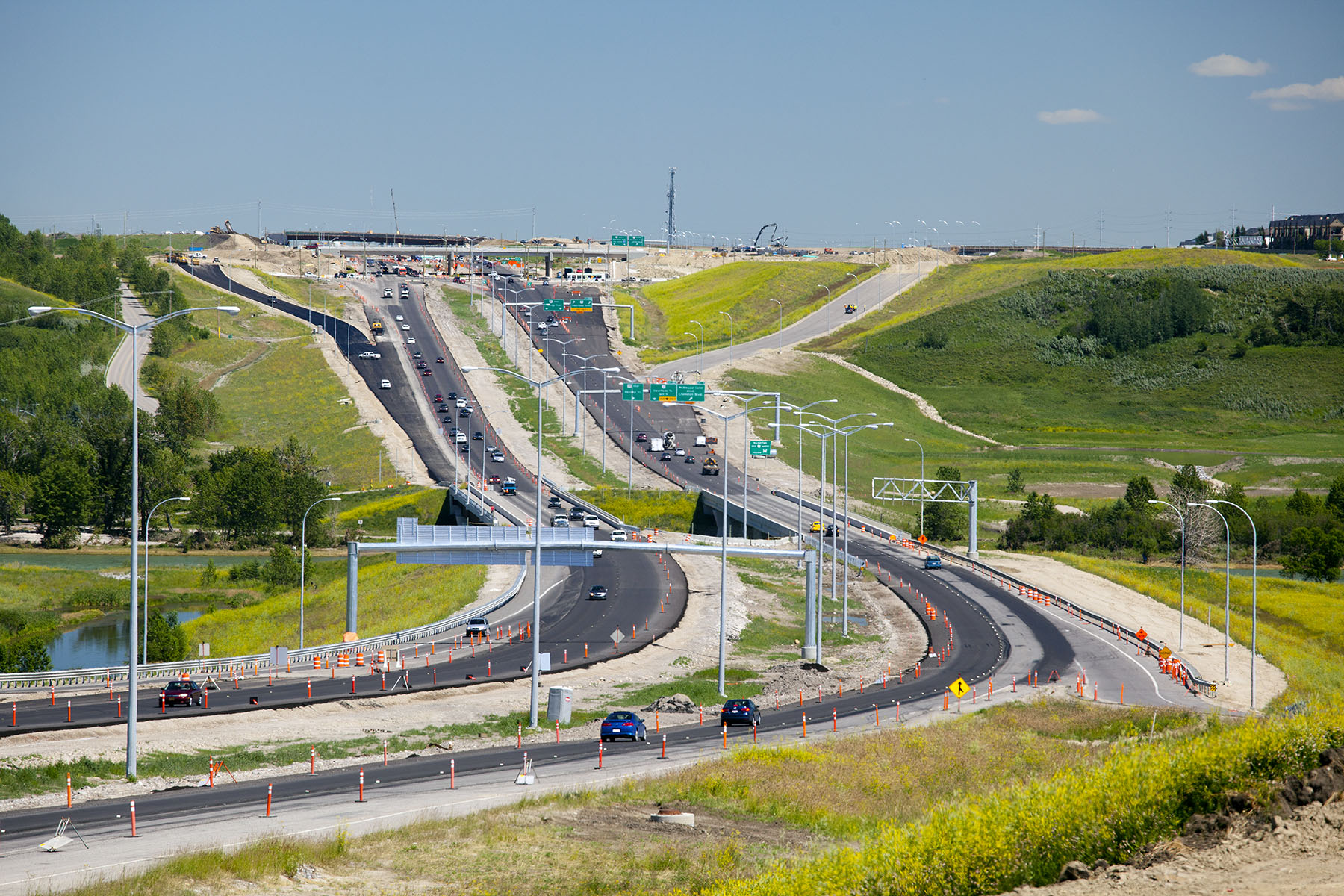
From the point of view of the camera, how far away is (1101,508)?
132500 mm

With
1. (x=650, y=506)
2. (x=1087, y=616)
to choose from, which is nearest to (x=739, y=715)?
(x=1087, y=616)

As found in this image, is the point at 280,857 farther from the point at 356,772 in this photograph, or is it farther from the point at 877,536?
the point at 877,536

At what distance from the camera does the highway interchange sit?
1487 inches

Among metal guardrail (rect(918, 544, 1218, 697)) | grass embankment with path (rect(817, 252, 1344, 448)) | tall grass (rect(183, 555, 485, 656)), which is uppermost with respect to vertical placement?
grass embankment with path (rect(817, 252, 1344, 448))

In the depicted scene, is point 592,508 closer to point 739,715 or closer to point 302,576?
point 302,576

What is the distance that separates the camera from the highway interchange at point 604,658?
3778 centimetres

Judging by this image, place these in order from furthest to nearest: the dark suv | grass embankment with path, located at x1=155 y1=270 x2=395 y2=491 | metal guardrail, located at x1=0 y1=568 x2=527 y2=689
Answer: grass embankment with path, located at x1=155 y1=270 x2=395 y2=491, metal guardrail, located at x1=0 y1=568 x2=527 y2=689, the dark suv

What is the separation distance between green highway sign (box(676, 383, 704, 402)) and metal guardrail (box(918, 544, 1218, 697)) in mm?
24876

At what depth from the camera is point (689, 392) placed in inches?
4820

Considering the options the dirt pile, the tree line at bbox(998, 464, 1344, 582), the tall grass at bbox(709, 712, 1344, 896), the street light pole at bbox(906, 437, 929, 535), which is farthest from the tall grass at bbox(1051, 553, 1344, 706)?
the dirt pile

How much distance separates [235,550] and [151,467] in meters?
16.7

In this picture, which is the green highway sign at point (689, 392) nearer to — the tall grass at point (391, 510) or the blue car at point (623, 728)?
the tall grass at point (391, 510)

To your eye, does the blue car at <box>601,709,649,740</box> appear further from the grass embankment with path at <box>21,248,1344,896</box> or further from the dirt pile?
the dirt pile

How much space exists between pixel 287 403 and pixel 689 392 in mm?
74514
